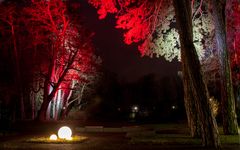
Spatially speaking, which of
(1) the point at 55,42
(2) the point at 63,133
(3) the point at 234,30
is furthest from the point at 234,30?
(2) the point at 63,133

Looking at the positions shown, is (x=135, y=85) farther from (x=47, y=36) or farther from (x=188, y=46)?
(x=188, y=46)

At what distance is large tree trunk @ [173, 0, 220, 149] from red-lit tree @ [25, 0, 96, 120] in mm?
17960

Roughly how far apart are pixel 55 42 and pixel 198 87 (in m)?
19.9

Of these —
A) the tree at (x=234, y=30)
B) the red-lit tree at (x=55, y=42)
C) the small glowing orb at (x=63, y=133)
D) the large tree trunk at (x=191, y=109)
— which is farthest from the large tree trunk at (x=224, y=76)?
the red-lit tree at (x=55, y=42)

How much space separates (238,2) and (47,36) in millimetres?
15589

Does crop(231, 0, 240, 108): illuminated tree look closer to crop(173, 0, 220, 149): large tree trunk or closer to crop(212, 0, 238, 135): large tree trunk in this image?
crop(212, 0, 238, 135): large tree trunk

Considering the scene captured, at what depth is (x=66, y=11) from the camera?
3145 centimetres

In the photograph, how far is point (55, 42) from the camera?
3136cm

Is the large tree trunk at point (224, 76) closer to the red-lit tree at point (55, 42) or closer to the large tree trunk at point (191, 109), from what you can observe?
the large tree trunk at point (191, 109)

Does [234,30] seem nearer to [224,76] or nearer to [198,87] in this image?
[224,76]

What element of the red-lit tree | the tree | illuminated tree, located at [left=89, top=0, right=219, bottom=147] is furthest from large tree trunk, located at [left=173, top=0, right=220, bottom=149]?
the red-lit tree

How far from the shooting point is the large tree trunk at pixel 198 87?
43.7 ft

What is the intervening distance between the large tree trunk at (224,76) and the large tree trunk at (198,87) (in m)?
5.02

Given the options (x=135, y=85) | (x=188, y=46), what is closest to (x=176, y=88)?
(x=135, y=85)
